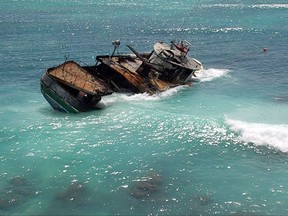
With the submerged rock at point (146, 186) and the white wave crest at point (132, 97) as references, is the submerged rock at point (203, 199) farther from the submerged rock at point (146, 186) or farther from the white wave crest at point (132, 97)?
the white wave crest at point (132, 97)

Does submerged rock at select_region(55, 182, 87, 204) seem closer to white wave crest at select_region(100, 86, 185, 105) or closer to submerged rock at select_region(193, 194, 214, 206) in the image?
submerged rock at select_region(193, 194, 214, 206)

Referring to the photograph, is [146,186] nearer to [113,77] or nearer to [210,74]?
[113,77]

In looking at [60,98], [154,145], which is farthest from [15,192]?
[60,98]

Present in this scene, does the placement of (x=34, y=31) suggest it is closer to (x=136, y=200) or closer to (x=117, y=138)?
(x=117, y=138)

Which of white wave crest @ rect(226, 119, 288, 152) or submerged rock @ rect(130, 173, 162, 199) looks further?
white wave crest @ rect(226, 119, 288, 152)

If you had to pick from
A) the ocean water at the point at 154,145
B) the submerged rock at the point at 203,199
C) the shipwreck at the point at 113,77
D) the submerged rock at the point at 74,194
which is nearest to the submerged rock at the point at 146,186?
the ocean water at the point at 154,145

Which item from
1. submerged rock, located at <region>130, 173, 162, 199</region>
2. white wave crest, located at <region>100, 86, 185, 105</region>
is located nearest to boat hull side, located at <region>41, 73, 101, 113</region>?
white wave crest, located at <region>100, 86, 185, 105</region>

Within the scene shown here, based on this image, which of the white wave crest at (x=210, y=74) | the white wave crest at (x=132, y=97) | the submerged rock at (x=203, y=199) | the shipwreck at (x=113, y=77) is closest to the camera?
the submerged rock at (x=203, y=199)
